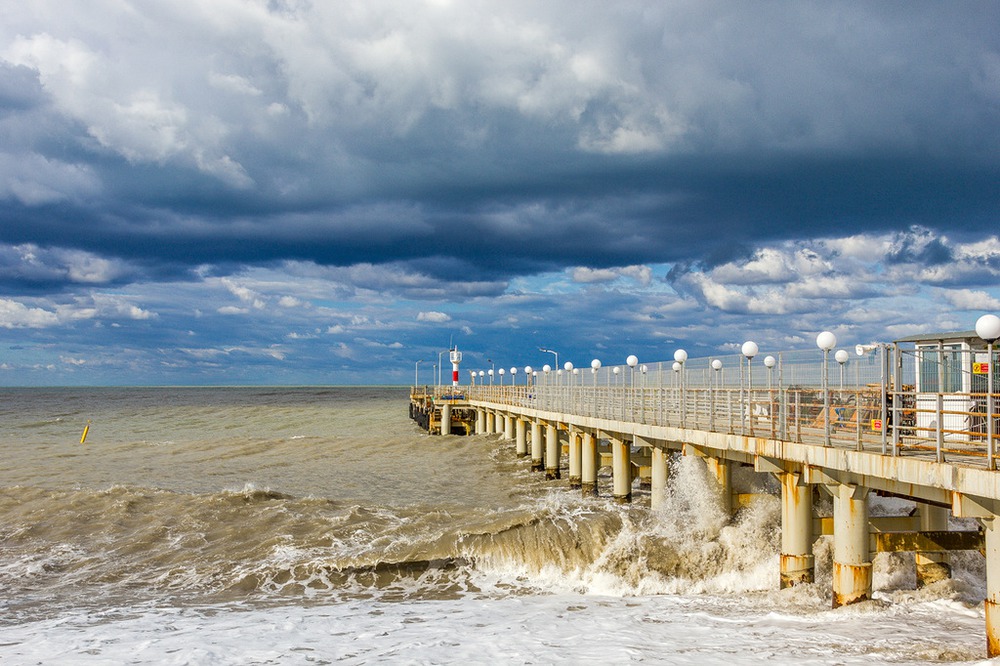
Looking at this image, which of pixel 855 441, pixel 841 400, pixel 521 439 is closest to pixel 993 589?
A: pixel 855 441

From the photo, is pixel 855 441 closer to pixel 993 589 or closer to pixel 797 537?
pixel 797 537

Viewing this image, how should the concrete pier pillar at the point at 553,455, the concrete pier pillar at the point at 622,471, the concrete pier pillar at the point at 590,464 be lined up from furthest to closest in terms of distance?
the concrete pier pillar at the point at 553,455, the concrete pier pillar at the point at 590,464, the concrete pier pillar at the point at 622,471

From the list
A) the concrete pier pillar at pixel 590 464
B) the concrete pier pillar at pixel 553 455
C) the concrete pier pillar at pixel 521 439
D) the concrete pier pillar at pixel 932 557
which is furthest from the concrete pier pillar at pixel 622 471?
the concrete pier pillar at pixel 521 439

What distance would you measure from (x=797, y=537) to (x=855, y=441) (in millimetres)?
1922

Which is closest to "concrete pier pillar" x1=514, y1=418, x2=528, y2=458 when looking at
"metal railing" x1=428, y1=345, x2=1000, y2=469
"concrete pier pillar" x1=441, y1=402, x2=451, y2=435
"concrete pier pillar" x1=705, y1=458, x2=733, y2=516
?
"metal railing" x1=428, y1=345, x2=1000, y2=469

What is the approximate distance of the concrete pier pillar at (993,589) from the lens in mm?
9344

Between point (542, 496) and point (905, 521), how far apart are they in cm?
1421

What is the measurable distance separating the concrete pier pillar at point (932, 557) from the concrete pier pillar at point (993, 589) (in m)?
3.87

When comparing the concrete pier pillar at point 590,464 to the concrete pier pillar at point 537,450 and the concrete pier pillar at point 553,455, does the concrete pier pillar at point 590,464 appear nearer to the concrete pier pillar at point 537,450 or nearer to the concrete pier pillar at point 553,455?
the concrete pier pillar at point 553,455

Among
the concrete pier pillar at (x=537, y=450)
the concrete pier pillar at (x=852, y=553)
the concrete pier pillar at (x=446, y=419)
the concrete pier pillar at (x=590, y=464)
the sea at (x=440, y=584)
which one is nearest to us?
the sea at (x=440, y=584)

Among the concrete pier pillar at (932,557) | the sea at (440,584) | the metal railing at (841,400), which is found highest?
the metal railing at (841,400)

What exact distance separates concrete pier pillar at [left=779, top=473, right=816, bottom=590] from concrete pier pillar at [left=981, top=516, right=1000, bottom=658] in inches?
164

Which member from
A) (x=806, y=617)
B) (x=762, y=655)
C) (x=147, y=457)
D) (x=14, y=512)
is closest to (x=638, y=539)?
(x=806, y=617)

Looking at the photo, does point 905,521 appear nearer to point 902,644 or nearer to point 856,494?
point 856,494
